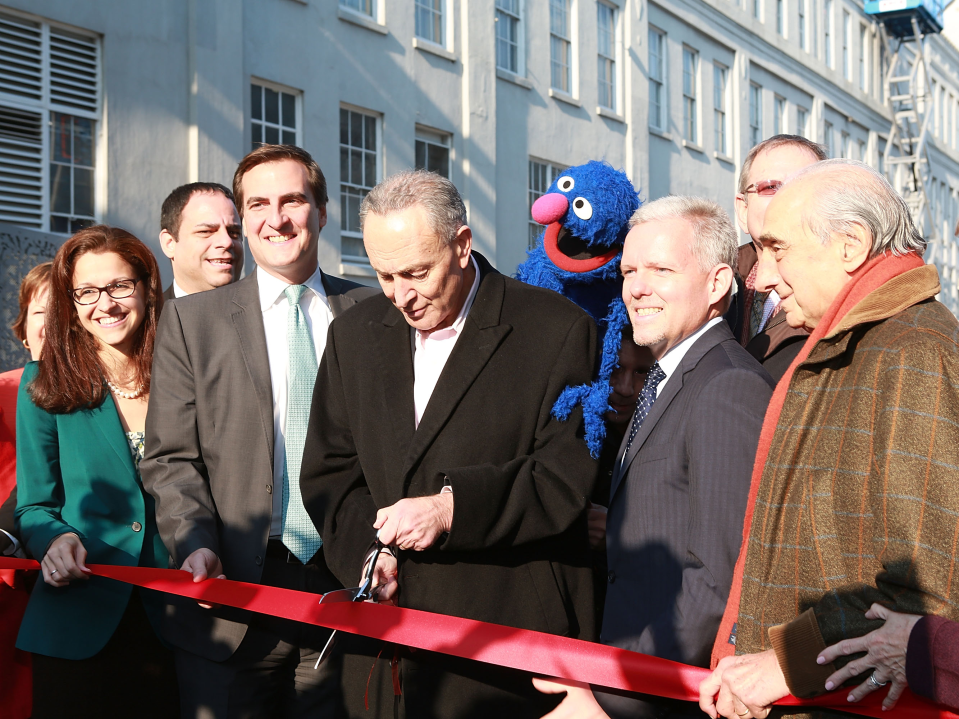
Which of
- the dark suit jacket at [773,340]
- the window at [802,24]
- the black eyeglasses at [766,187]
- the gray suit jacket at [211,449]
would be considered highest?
the window at [802,24]

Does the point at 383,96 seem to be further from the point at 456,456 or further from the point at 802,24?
the point at 802,24

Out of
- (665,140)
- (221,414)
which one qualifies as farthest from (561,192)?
(665,140)

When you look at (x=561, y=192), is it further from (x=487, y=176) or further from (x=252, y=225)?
(x=487, y=176)

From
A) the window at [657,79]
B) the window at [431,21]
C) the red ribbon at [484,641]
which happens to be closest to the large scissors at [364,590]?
the red ribbon at [484,641]

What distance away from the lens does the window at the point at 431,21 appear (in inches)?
523

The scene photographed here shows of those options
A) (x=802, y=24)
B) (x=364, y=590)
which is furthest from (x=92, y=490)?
(x=802, y=24)

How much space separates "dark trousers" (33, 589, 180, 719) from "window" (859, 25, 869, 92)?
31.3 m

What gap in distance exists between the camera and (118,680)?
3.15 metres

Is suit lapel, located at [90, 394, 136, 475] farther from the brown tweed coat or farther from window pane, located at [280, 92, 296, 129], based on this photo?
window pane, located at [280, 92, 296, 129]

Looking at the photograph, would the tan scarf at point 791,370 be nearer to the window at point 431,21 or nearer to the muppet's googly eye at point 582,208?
the muppet's googly eye at point 582,208

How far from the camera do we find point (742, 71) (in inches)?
871

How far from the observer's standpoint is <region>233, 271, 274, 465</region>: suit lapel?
A: 10.0 feet

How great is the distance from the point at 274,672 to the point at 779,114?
24426mm

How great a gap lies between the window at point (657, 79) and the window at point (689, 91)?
3.55ft
